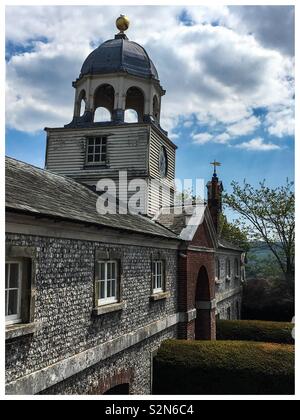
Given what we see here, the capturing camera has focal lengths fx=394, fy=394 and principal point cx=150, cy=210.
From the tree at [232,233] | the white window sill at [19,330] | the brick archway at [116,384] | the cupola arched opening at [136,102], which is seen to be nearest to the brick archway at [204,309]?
the brick archway at [116,384]

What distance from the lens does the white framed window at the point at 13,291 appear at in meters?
6.51

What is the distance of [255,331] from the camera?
2098 centimetres

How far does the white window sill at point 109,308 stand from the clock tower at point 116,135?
8.50 metres

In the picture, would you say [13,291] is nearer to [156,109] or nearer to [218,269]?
Result: [156,109]

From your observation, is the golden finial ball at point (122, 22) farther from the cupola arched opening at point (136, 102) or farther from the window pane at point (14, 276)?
the window pane at point (14, 276)

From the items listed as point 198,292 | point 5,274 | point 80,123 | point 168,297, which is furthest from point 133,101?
point 5,274

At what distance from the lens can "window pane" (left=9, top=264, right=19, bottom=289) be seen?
6.64 m

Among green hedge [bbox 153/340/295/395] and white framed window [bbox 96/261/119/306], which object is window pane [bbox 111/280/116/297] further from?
green hedge [bbox 153/340/295/395]

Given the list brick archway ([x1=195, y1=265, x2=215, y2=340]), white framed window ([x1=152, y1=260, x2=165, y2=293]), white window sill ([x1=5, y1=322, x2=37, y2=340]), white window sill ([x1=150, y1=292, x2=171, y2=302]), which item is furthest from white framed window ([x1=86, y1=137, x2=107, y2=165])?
white window sill ([x1=5, y1=322, x2=37, y2=340])

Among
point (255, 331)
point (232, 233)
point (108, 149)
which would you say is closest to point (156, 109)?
point (108, 149)

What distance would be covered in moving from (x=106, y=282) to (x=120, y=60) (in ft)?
44.1

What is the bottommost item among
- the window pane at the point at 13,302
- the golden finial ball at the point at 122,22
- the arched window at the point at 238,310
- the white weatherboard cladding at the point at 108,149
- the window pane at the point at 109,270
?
the arched window at the point at 238,310

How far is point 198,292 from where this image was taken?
61.3 feet

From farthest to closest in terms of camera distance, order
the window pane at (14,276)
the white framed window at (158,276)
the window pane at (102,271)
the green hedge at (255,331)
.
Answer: the green hedge at (255,331)
the white framed window at (158,276)
the window pane at (102,271)
the window pane at (14,276)
